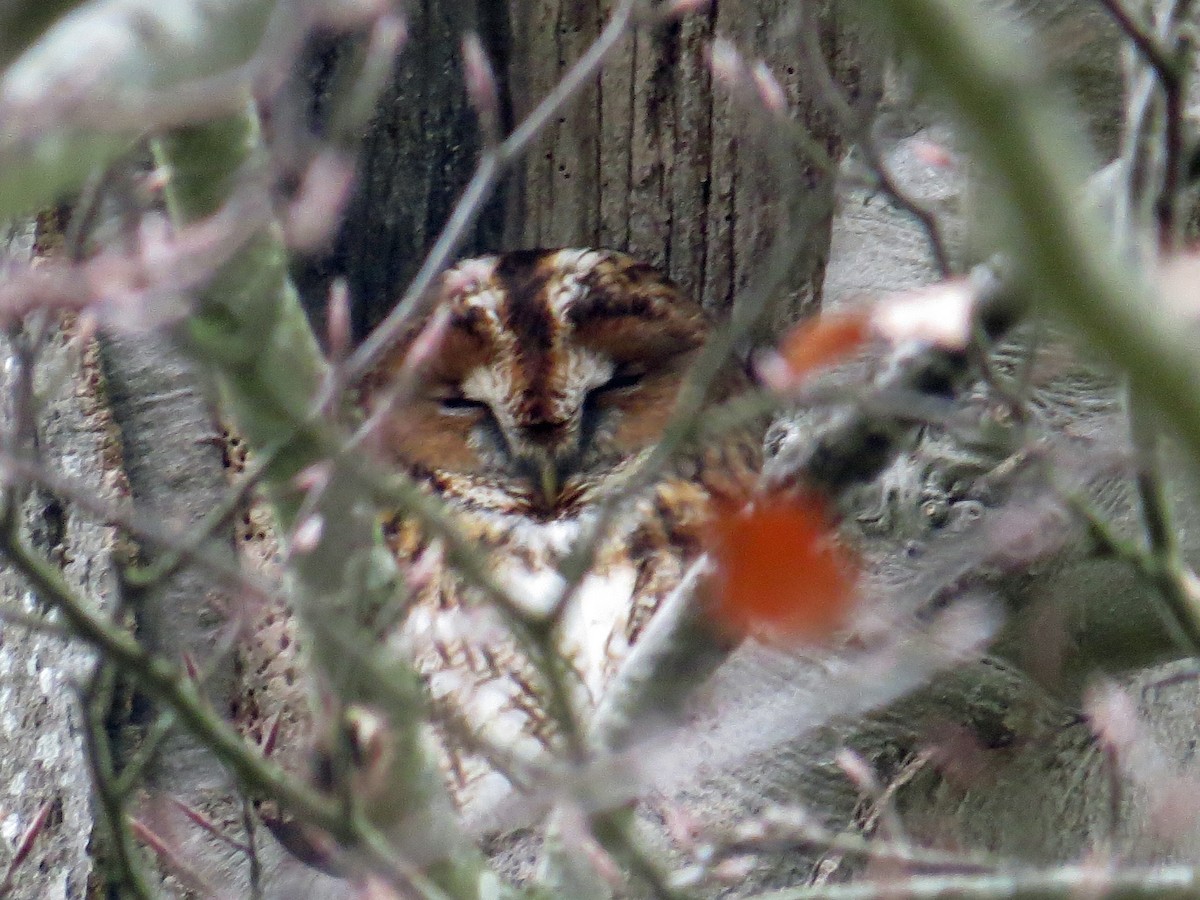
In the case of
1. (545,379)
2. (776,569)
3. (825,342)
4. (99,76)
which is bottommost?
(776,569)

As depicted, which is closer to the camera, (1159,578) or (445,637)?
(1159,578)

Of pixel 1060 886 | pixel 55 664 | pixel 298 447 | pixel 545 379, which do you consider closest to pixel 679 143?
pixel 545 379

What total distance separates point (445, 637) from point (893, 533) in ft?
2.18

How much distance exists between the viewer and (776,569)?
1.08m

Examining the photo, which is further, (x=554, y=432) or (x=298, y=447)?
(x=554, y=432)

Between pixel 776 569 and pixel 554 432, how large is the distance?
47.0 inches

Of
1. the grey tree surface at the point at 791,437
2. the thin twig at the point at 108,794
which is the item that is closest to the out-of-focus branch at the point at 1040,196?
the grey tree surface at the point at 791,437

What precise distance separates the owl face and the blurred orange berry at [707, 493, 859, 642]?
112 centimetres

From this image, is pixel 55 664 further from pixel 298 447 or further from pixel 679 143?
pixel 679 143

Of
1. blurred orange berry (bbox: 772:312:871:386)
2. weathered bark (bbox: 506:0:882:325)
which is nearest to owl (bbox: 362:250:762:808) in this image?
weathered bark (bbox: 506:0:882:325)

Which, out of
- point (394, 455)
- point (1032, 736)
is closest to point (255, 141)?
point (1032, 736)

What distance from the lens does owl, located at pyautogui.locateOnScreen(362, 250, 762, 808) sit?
219 centimetres

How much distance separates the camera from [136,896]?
3.92 ft

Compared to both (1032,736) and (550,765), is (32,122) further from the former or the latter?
(1032,736)
